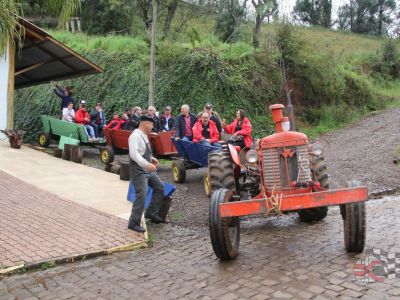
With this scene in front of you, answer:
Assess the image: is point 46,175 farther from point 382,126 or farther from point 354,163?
point 382,126

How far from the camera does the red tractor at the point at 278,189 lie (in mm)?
5543

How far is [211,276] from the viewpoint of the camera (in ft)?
17.5

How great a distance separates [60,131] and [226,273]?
1131 centimetres

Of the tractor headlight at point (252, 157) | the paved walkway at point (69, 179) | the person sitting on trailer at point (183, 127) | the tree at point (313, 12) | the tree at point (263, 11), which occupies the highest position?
the tree at point (313, 12)

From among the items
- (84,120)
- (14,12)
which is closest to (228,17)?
(84,120)

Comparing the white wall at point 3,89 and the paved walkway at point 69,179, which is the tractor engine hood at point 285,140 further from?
the white wall at point 3,89

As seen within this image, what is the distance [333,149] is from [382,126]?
479cm

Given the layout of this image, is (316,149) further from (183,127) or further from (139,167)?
(183,127)

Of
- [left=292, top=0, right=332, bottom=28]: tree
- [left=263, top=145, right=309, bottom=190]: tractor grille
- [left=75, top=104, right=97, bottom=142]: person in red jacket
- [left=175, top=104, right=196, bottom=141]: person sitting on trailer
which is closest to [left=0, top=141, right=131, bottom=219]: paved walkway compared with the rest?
[left=75, top=104, right=97, bottom=142]: person in red jacket

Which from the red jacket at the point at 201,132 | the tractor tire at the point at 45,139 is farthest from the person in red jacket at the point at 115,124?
the red jacket at the point at 201,132

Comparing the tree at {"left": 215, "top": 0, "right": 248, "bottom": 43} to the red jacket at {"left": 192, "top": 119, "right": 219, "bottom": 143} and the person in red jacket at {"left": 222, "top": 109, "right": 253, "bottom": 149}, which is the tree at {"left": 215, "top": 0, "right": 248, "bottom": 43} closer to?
the red jacket at {"left": 192, "top": 119, "right": 219, "bottom": 143}

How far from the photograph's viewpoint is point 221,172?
25.5ft

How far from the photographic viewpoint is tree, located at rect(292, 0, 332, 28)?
5144 centimetres

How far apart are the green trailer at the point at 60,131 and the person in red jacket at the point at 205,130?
4939 millimetres
